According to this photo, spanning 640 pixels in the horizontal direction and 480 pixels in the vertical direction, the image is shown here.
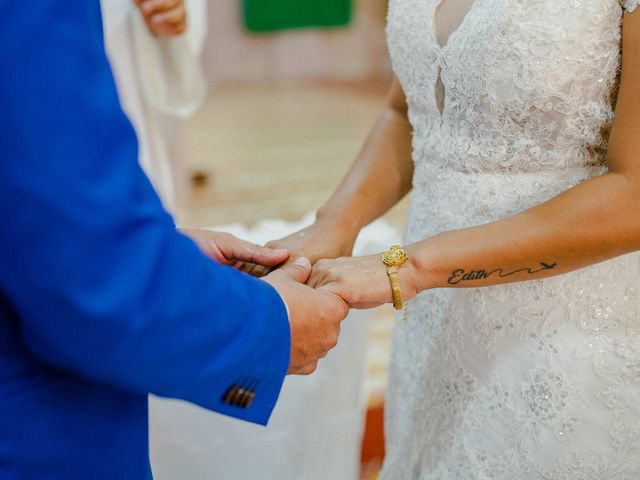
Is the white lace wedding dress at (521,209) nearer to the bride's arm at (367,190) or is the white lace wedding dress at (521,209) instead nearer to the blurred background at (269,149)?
the bride's arm at (367,190)

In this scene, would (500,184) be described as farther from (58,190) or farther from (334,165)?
(334,165)

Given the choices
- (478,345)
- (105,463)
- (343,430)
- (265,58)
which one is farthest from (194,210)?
(265,58)

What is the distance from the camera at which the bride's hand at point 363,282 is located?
3.44ft

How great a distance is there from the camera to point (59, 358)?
69 centimetres

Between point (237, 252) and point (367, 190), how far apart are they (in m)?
0.28

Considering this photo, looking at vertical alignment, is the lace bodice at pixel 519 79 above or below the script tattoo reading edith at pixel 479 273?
above

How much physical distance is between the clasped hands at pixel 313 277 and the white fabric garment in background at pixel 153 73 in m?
1.12

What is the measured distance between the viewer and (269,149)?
5.56 metres

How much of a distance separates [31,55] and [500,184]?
0.74 metres

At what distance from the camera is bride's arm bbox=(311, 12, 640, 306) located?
3.02 ft

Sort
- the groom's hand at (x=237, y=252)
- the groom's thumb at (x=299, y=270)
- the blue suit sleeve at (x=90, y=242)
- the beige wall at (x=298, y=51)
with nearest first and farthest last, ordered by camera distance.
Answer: the blue suit sleeve at (x=90, y=242) < the groom's thumb at (x=299, y=270) < the groom's hand at (x=237, y=252) < the beige wall at (x=298, y=51)

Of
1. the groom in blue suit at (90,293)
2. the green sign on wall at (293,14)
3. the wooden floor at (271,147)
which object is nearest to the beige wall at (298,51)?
the green sign on wall at (293,14)

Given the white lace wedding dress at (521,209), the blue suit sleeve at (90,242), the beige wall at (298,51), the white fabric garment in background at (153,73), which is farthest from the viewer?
the beige wall at (298,51)
